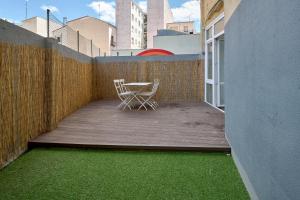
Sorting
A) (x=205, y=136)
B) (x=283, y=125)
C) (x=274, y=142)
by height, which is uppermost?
(x=283, y=125)

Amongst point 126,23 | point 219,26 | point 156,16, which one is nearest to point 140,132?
point 219,26

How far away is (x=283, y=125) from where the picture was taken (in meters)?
1.59

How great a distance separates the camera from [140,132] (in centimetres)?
482

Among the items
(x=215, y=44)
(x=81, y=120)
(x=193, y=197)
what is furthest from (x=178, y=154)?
(x=215, y=44)

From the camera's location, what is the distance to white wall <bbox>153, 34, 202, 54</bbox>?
1575cm

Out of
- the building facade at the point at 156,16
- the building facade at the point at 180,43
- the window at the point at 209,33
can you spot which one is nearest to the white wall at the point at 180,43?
the building facade at the point at 180,43

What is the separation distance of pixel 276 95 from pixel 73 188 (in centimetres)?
220

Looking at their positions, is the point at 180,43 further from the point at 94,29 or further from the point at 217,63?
the point at 94,29

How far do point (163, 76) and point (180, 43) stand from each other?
649cm

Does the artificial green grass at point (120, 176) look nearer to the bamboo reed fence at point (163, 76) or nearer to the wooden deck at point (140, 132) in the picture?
the wooden deck at point (140, 132)

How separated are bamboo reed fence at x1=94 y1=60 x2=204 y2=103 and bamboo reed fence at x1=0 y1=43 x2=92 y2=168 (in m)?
4.32

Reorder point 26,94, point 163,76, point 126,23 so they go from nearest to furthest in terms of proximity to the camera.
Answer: point 26,94 < point 163,76 < point 126,23

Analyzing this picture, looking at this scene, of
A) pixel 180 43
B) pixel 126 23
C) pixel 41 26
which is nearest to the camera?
pixel 41 26

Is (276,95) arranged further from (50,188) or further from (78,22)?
(78,22)
